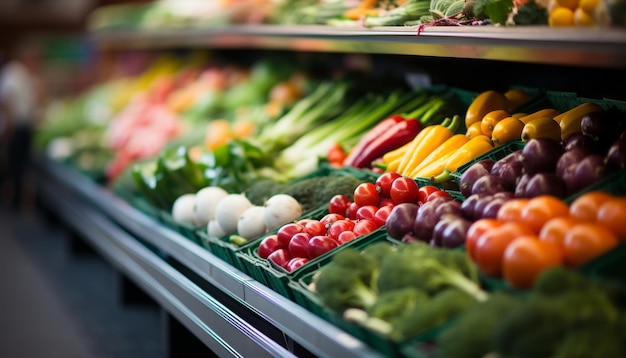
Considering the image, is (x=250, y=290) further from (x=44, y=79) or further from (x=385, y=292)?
(x=44, y=79)

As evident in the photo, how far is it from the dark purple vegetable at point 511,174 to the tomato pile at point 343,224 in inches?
12.2

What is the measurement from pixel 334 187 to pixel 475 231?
1.32m

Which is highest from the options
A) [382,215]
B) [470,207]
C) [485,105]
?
[485,105]

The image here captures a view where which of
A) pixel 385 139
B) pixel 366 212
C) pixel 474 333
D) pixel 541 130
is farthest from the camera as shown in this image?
pixel 385 139

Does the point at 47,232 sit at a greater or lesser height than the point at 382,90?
lesser

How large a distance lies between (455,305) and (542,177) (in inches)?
23.8

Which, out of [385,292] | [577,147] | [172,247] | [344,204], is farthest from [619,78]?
[172,247]

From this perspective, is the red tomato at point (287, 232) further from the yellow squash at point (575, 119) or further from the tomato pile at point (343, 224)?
the yellow squash at point (575, 119)

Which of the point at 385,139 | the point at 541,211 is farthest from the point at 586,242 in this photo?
the point at 385,139

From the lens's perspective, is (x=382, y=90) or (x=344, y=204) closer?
(x=344, y=204)

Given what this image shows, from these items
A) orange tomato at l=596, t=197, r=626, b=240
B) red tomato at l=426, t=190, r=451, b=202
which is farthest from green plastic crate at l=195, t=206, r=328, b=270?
orange tomato at l=596, t=197, r=626, b=240

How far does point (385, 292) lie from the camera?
96.3 inches

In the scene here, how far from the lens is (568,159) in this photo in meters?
2.59

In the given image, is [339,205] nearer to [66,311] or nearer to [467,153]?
[467,153]
